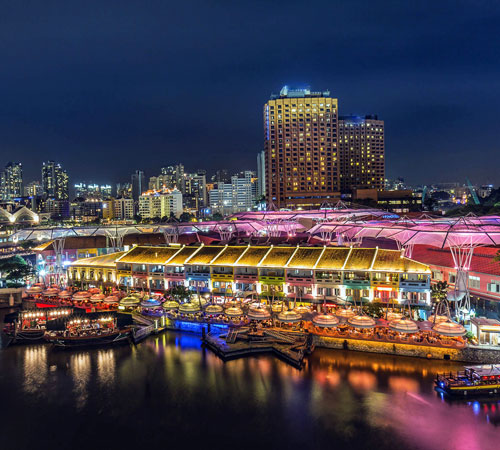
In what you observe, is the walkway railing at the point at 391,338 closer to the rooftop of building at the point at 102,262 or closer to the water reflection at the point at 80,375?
the water reflection at the point at 80,375

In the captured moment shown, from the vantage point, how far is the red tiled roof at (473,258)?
96.4 ft

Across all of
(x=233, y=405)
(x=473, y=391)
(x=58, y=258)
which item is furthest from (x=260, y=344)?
(x=58, y=258)

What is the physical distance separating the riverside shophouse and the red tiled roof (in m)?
5.07

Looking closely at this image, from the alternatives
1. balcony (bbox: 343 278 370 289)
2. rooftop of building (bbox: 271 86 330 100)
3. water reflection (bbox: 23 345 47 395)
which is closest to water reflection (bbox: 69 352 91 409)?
water reflection (bbox: 23 345 47 395)

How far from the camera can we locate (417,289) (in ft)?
91.5

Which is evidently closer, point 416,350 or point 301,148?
point 416,350

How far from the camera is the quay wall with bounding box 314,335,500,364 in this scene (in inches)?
926

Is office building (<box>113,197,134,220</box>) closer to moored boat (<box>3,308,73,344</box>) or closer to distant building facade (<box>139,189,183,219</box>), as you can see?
distant building facade (<box>139,189,183,219</box>)

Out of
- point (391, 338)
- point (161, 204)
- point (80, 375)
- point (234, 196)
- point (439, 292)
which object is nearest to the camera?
point (80, 375)

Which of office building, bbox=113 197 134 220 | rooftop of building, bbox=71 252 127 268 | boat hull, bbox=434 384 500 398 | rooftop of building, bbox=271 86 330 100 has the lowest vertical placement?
boat hull, bbox=434 384 500 398

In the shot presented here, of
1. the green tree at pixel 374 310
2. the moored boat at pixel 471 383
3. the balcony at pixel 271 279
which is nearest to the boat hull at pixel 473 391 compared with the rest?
the moored boat at pixel 471 383

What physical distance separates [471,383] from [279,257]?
1602cm

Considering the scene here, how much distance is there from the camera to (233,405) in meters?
21.0

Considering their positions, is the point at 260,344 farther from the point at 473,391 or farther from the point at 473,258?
the point at 473,258
